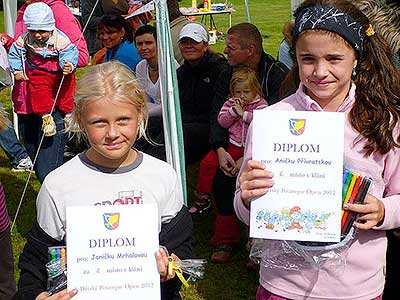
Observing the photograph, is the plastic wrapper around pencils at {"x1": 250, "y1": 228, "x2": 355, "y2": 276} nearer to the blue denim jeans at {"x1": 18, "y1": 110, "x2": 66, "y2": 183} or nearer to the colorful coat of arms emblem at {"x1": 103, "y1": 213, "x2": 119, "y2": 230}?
the colorful coat of arms emblem at {"x1": 103, "y1": 213, "x2": 119, "y2": 230}

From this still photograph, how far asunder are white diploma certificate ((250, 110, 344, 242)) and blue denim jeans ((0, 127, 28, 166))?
15.7 ft

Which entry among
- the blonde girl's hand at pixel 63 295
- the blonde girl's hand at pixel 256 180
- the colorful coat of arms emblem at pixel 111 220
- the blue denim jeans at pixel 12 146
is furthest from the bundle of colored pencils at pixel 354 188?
the blue denim jeans at pixel 12 146

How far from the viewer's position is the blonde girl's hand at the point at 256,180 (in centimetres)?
179

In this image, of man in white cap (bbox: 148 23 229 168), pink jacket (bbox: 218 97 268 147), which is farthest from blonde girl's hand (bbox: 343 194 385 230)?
man in white cap (bbox: 148 23 229 168)

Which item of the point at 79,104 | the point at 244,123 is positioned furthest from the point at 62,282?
the point at 244,123

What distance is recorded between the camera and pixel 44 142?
4.85 metres

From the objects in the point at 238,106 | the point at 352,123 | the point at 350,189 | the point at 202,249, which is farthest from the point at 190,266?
the point at 202,249

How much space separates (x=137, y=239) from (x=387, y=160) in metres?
0.83

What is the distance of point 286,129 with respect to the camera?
1.78 metres

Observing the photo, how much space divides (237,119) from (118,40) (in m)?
2.05

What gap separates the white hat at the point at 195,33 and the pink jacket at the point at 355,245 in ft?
9.65

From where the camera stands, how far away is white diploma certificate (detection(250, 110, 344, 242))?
1.78 meters

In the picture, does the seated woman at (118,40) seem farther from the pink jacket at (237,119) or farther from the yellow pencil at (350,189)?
the yellow pencil at (350,189)

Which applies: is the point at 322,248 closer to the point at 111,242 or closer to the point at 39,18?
the point at 111,242
